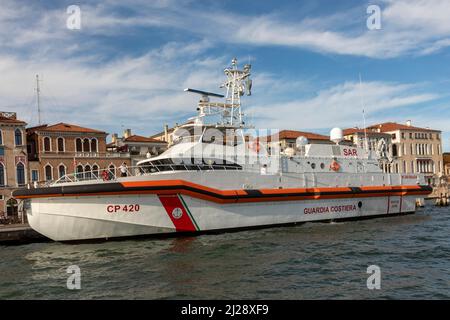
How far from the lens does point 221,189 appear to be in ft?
58.0

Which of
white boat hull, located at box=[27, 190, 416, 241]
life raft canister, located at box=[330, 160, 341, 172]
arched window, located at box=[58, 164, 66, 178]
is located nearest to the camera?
white boat hull, located at box=[27, 190, 416, 241]

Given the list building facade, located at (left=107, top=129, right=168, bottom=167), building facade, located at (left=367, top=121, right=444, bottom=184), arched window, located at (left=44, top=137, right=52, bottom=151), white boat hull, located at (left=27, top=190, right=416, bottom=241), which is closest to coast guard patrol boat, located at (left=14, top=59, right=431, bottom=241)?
white boat hull, located at (left=27, top=190, right=416, bottom=241)

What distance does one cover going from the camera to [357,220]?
22312 millimetres

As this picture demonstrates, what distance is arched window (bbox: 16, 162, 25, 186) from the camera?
114ft

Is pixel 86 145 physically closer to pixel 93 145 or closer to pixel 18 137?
pixel 93 145

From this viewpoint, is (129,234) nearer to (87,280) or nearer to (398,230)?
(87,280)

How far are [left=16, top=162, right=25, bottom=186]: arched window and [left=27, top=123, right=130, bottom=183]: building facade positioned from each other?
2.14ft

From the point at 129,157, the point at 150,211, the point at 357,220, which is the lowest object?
the point at 357,220

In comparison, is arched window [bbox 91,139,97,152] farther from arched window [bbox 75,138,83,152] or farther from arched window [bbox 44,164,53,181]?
arched window [bbox 44,164,53,181]

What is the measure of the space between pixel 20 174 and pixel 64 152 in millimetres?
4408

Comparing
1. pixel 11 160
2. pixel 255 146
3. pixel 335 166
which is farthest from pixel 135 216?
pixel 11 160

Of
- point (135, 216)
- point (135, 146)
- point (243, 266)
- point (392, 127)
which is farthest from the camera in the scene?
point (392, 127)

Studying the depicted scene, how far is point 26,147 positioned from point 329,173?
27.6m
